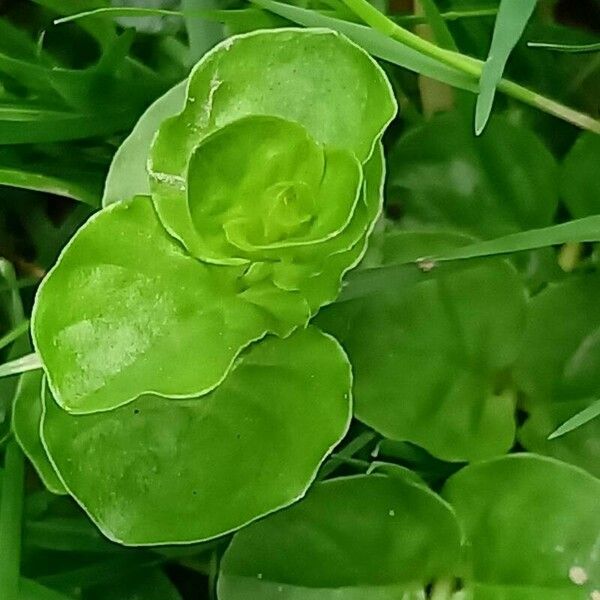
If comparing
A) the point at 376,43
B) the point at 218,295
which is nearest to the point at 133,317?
the point at 218,295

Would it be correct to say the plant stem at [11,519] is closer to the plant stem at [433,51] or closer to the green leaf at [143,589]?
the green leaf at [143,589]

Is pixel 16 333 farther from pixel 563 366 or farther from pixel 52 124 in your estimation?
pixel 563 366

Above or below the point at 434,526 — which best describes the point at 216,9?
above

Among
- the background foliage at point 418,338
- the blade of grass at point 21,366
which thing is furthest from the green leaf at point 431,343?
the blade of grass at point 21,366

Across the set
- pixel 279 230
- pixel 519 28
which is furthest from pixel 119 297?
pixel 519 28

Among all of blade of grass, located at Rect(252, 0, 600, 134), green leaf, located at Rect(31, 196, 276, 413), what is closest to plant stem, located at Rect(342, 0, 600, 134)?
blade of grass, located at Rect(252, 0, 600, 134)

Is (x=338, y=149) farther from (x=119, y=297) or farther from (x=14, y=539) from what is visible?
(x=14, y=539)
